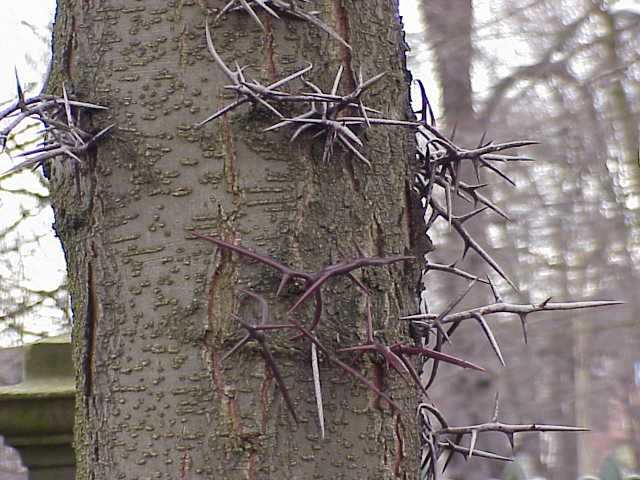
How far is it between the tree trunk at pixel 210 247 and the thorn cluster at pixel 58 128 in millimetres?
19

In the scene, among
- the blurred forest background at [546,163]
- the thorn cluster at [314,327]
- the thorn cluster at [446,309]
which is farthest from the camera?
the blurred forest background at [546,163]

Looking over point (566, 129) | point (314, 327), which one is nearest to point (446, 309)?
point (314, 327)

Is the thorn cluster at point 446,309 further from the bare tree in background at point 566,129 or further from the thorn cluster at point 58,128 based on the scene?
the bare tree in background at point 566,129

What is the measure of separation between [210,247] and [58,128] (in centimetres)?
20

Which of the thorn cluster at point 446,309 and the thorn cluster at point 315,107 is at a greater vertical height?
the thorn cluster at point 315,107

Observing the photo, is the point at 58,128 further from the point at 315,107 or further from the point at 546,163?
the point at 546,163

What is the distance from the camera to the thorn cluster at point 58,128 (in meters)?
0.81

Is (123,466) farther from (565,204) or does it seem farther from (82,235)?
(565,204)

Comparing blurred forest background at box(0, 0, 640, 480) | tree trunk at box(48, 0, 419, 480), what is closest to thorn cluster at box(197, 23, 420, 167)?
tree trunk at box(48, 0, 419, 480)

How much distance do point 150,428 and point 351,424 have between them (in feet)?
0.66

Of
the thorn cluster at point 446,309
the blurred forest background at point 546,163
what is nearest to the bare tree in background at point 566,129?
the blurred forest background at point 546,163

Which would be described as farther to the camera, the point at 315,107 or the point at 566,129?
the point at 566,129

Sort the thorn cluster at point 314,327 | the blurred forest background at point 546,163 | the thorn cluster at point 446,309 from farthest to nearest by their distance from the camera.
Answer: the blurred forest background at point 546,163
the thorn cluster at point 446,309
the thorn cluster at point 314,327

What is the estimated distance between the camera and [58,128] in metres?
0.83
